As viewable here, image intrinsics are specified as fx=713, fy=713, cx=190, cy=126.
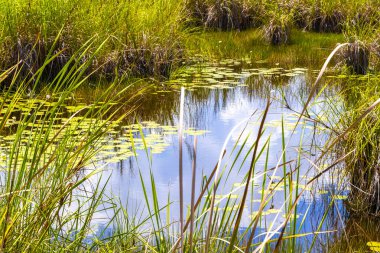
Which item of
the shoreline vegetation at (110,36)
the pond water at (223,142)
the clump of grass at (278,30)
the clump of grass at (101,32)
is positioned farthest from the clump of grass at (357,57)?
the clump of grass at (278,30)

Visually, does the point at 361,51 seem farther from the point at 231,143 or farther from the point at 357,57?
the point at 231,143

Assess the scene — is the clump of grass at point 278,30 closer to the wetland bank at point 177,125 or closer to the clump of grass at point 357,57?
the wetland bank at point 177,125

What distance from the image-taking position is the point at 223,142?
561cm

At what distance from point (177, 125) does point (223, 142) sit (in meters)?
0.76

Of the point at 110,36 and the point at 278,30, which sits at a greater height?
the point at 278,30

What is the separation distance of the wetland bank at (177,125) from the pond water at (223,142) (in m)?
0.02

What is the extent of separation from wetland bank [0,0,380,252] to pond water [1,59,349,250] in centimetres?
2

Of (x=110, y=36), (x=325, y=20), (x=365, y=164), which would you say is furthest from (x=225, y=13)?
(x=365, y=164)

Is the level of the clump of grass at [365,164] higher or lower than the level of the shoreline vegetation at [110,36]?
lower

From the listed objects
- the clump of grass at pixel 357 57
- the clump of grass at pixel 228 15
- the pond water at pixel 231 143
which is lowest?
the pond water at pixel 231 143

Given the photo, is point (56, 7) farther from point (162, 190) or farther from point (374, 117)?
point (374, 117)

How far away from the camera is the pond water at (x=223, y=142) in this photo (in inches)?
A: 161

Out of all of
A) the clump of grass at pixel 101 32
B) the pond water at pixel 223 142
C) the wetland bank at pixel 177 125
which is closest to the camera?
the wetland bank at pixel 177 125

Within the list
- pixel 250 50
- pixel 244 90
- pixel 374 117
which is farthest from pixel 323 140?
pixel 250 50
